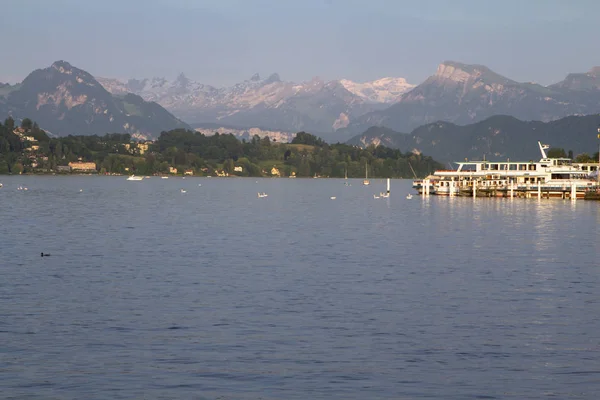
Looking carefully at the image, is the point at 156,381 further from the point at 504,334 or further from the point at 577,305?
the point at 577,305

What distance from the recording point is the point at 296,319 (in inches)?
1719

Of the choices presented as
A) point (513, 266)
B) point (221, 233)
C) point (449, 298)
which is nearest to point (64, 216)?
point (221, 233)

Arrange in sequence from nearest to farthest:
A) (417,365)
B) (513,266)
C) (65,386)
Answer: (65,386), (417,365), (513,266)

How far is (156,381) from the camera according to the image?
32.2 m

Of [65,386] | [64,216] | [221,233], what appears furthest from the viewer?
[64,216]

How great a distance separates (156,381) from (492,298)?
25.3 metres

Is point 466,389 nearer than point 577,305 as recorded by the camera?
Yes

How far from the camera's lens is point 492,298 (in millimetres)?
51469

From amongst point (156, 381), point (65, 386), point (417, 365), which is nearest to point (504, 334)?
point (417, 365)

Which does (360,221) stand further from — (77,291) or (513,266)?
(77,291)

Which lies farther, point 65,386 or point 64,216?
point 64,216

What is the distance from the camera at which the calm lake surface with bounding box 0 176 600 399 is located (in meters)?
32.3

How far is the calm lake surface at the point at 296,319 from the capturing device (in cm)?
3228

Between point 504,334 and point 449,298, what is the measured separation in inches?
399
